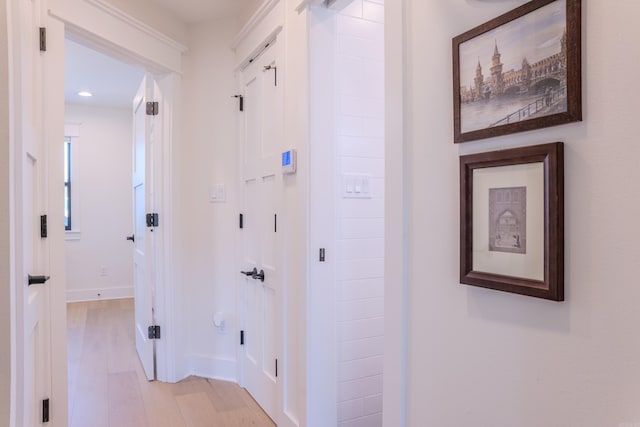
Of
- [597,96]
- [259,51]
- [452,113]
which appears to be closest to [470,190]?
[452,113]

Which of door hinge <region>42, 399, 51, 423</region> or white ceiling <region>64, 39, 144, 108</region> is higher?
white ceiling <region>64, 39, 144, 108</region>

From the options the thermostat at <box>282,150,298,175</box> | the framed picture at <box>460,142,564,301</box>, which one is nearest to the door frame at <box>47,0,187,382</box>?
the thermostat at <box>282,150,298,175</box>

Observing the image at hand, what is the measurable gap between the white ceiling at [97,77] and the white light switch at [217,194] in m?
1.37

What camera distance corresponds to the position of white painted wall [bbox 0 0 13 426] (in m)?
1.05

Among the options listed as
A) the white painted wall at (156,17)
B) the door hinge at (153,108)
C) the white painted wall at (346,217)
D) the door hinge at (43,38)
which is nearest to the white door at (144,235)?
the door hinge at (153,108)

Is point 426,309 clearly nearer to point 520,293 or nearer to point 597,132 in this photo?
point 520,293

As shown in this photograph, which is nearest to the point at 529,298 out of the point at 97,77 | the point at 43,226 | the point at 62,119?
the point at 43,226

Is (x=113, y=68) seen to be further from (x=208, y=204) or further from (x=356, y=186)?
(x=356, y=186)

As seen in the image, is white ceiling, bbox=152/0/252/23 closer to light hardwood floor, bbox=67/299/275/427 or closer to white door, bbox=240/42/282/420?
white door, bbox=240/42/282/420

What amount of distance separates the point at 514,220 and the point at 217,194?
2357 mm

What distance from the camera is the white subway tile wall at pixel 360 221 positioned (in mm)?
2029

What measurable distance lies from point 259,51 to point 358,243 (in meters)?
1.37

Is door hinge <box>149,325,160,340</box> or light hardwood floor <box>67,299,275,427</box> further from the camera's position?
door hinge <box>149,325,160,340</box>

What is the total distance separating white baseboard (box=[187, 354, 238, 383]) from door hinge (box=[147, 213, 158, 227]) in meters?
1.00
